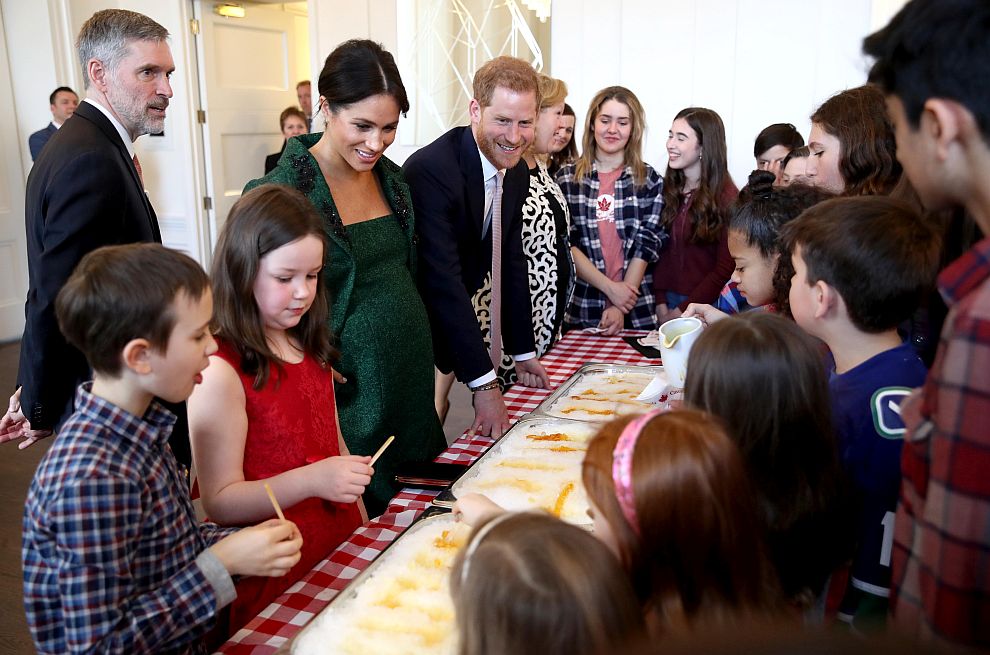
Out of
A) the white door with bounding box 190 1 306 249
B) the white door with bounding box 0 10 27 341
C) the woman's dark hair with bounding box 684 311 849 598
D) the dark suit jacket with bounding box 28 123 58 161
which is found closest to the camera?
the woman's dark hair with bounding box 684 311 849 598

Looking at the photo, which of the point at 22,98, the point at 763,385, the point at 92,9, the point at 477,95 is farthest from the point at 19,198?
the point at 763,385

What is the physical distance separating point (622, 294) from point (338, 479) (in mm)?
1819

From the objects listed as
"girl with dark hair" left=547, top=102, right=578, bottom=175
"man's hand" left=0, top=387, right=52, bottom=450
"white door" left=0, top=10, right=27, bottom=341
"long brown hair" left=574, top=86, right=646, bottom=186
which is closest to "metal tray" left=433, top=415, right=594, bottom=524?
"man's hand" left=0, top=387, right=52, bottom=450

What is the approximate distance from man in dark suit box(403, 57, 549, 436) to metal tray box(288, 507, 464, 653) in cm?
64

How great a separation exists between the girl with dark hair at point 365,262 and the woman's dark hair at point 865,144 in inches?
43.9

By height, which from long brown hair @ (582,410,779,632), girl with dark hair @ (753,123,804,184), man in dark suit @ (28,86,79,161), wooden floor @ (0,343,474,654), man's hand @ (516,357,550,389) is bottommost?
wooden floor @ (0,343,474,654)

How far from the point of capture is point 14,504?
317 cm

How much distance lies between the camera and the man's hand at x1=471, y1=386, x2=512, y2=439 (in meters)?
1.87

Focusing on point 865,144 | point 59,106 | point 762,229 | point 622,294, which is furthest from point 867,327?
point 59,106

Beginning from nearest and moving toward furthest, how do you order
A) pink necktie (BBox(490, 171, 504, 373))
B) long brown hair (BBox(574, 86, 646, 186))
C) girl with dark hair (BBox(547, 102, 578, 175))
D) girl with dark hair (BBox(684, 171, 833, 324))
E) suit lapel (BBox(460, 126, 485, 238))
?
girl with dark hair (BBox(684, 171, 833, 324))
suit lapel (BBox(460, 126, 485, 238))
pink necktie (BBox(490, 171, 504, 373))
long brown hair (BBox(574, 86, 646, 186))
girl with dark hair (BBox(547, 102, 578, 175))

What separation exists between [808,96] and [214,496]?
350 cm

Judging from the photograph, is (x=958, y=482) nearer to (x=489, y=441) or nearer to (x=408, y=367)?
(x=489, y=441)

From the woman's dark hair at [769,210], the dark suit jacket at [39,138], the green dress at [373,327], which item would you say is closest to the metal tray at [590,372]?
the green dress at [373,327]

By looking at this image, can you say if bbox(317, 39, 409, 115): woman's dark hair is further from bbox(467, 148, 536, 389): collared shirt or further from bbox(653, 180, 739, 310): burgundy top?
bbox(653, 180, 739, 310): burgundy top
